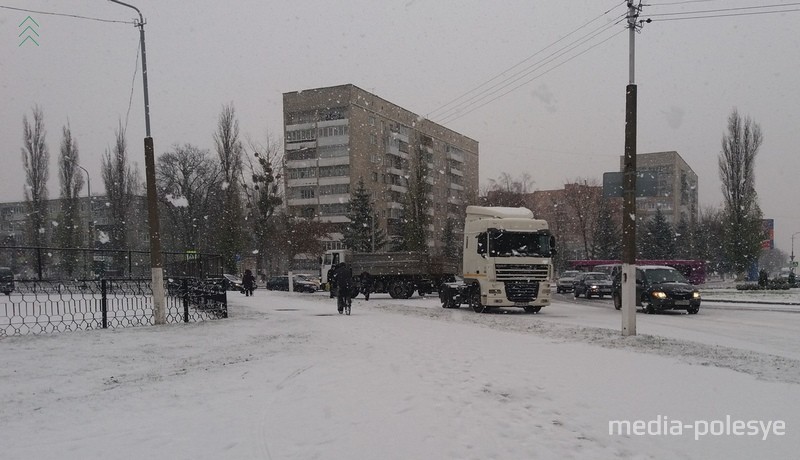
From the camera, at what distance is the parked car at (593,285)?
33.8 metres

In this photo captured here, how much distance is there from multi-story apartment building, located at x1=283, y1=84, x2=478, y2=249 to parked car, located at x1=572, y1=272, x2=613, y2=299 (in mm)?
32399

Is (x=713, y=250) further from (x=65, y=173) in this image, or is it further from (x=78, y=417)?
(x=78, y=417)

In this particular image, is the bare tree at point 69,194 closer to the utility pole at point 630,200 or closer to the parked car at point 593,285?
the parked car at point 593,285

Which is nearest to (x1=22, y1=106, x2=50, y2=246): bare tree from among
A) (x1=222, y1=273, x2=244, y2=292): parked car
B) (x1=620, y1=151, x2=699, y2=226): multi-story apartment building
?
(x1=222, y1=273, x2=244, y2=292): parked car

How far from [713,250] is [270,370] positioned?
91.2 metres

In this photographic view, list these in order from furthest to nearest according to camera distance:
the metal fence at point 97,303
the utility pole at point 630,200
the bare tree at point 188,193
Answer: the bare tree at point 188,193, the metal fence at point 97,303, the utility pole at point 630,200

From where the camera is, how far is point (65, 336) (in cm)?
1201

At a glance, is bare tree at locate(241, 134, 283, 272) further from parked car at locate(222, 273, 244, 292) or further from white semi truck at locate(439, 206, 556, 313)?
white semi truck at locate(439, 206, 556, 313)

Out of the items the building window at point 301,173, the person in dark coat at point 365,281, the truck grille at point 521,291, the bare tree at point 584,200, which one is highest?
the building window at point 301,173

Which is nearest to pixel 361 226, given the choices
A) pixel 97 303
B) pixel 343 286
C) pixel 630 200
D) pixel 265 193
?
pixel 265 193

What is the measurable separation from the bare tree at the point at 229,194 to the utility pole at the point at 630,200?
139 ft

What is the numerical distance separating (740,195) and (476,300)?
4629 centimetres

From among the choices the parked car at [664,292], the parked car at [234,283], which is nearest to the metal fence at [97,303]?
the parked car at [664,292]

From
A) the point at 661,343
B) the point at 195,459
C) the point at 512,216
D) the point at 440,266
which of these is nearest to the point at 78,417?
the point at 195,459
